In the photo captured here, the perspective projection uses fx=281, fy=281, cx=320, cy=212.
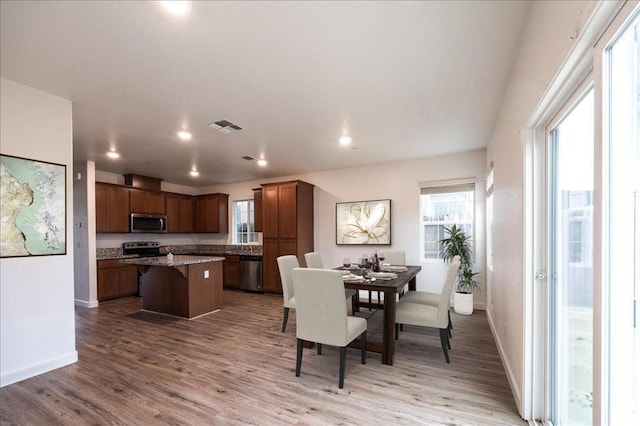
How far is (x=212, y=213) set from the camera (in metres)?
7.17

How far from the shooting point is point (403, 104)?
9.49ft

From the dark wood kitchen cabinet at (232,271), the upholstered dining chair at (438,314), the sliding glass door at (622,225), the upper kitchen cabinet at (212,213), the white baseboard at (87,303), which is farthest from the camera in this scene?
the upper kitchen cabinet at (212,213)

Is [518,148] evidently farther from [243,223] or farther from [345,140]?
[243,223]

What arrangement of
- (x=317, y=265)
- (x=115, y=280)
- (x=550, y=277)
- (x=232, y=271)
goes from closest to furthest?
(x=550, y=277) → (x=317, y=265) → (x=115, y=280) → (x=232, y=271)

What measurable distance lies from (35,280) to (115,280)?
3.39m

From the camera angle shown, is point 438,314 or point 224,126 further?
point 224,126

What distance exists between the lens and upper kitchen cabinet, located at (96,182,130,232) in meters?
5.43

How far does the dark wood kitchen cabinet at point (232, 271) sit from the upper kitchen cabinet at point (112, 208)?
7.17 feet

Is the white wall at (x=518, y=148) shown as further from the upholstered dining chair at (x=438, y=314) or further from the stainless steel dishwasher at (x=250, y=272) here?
the stainless steel dishwasher at (x=250, y=272)

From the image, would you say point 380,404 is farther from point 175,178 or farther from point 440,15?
point 175,178

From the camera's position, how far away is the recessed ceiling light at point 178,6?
1570mm

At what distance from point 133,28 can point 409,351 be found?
12.0 ft

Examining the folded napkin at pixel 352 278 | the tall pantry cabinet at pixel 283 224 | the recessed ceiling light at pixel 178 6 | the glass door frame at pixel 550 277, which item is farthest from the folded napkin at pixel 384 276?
the recessed ceiling light at pixel 178 6

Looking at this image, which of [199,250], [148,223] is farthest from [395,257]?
[199,250]
